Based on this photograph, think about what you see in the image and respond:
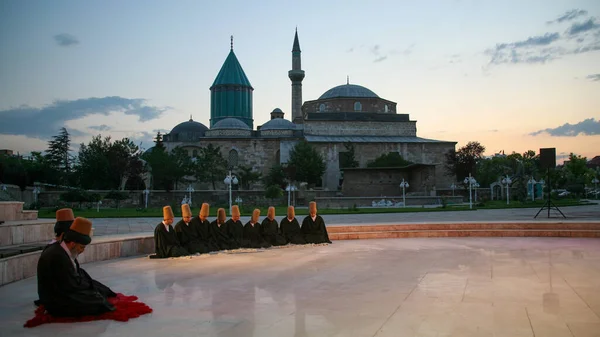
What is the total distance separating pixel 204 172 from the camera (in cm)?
4266

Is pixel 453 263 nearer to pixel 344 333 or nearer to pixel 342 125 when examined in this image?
pixel 344 333

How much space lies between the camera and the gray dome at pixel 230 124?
52.7 m

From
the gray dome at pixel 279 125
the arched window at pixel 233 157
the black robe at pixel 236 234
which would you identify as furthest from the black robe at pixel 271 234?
the gray dome at pixel 279 125

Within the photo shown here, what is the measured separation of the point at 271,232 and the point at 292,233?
512mm

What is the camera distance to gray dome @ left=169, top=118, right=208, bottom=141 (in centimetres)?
5697

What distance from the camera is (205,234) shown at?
397 inches

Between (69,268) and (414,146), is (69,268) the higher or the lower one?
the lower one

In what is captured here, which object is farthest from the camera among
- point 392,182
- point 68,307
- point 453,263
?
point 392,182

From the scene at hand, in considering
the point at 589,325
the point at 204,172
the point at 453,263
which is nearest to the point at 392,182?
the point at 204,172

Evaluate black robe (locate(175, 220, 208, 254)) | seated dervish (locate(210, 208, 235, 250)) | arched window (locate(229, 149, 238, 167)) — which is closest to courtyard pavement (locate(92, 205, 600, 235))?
seated dervish (locate(210, 208, 235, 250))

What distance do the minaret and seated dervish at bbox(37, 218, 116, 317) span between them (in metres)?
51.5

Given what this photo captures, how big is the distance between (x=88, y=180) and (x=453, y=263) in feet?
114

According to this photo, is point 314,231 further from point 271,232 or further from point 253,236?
point 253,236

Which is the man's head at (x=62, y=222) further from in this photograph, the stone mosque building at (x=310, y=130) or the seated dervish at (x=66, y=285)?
the stone mosque building at (x=310, y=130)
